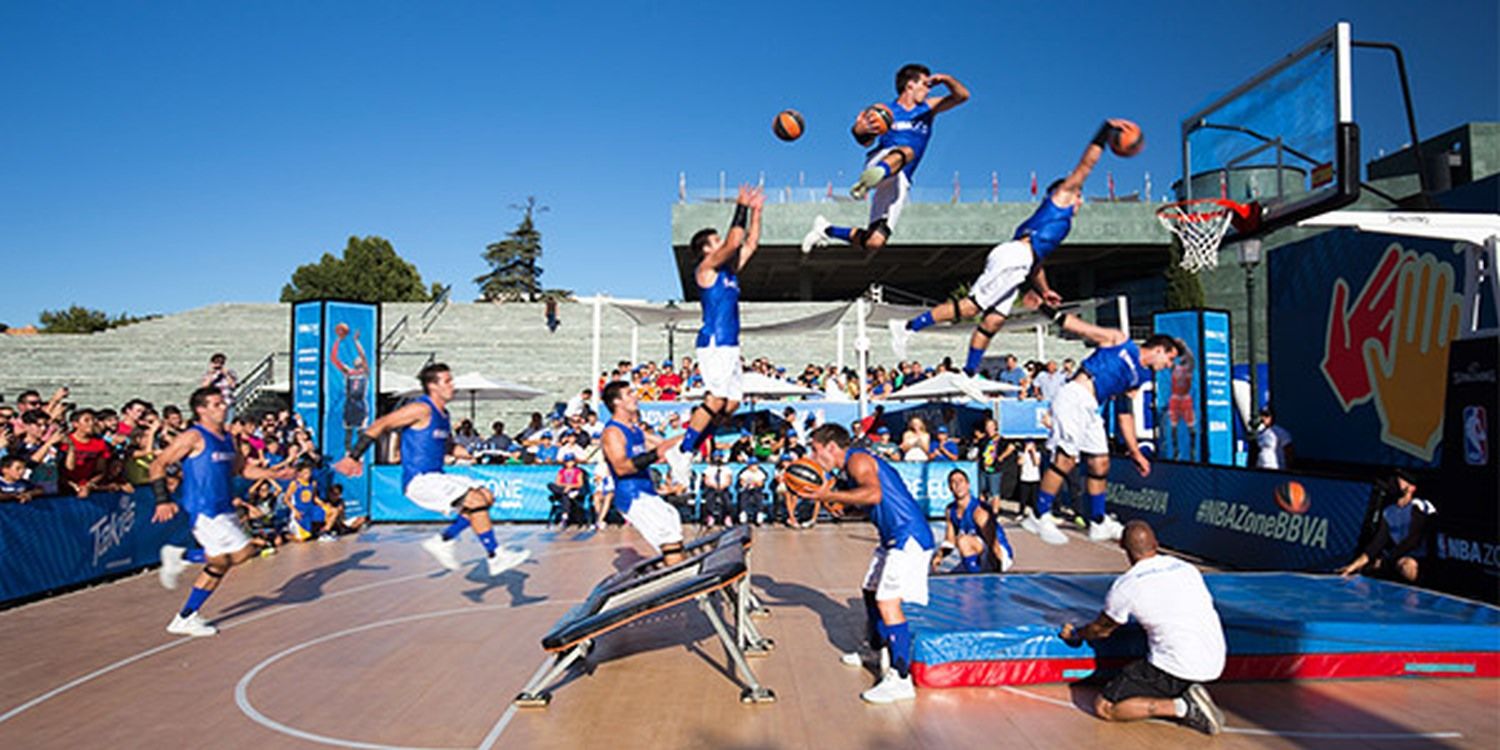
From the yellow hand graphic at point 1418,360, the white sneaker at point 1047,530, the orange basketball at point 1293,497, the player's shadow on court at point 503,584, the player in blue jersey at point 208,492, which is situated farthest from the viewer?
the yellow hand graphic at point 1418,360

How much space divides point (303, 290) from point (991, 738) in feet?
231

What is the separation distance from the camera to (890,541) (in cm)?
666

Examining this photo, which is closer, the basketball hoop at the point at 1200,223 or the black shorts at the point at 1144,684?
the black shorts at the point at 1144,684

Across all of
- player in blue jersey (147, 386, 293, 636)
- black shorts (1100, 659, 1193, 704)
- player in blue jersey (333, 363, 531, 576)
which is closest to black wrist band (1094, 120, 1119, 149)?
black shorts (1100, 659, 1193, 704)

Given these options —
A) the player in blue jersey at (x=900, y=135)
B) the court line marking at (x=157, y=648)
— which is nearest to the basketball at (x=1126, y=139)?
the player in blue jersey at (x=900, y=135)

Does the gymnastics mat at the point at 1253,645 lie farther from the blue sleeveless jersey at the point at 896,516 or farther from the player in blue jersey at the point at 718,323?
the player in blue jersey at the point at 718,323

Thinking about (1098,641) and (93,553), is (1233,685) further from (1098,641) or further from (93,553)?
(93,553)

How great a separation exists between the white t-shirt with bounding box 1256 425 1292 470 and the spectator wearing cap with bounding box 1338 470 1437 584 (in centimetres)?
575

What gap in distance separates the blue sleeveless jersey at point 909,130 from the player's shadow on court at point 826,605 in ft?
14.1

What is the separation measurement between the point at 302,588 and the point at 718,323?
7206 mm

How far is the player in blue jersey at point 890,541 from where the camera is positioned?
6.47 metres

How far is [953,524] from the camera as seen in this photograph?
9.91 m

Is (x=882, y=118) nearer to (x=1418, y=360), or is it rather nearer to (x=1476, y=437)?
(x=1476, y=437)

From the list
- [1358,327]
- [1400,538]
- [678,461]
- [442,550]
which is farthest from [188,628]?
[1358,327]
